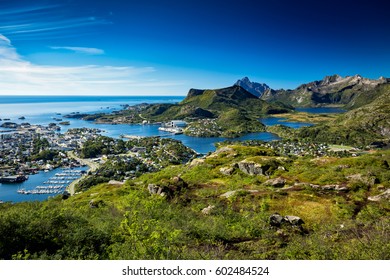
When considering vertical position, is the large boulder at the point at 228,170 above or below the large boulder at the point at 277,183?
below

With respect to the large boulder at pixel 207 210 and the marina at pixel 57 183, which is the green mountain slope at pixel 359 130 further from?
the large boulder at pixel 207 210

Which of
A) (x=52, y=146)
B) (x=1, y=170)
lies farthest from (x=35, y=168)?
(x=52, y=146)

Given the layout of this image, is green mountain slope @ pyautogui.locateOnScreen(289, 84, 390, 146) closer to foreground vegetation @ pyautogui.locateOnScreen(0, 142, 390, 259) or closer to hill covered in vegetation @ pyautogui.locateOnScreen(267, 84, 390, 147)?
hill covered in vegetation @ pyautogui.locateOnScreen(267, 84, 390, 147)

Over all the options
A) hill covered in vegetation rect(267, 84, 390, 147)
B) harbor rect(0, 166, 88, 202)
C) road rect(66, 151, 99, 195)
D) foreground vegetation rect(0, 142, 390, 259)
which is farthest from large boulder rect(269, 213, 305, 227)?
hill covered in vegetation rect(267, 84, 390, 147)

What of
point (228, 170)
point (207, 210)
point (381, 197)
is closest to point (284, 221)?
point (207, 210)

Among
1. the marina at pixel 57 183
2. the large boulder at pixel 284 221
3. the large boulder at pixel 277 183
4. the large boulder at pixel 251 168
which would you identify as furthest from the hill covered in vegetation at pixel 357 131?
the large boulder at pixel 284 221

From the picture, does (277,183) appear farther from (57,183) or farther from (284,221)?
(57,183)

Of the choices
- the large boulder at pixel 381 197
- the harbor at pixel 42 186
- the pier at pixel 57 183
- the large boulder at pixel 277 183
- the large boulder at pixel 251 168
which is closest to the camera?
the large boulder at pixel 381 197

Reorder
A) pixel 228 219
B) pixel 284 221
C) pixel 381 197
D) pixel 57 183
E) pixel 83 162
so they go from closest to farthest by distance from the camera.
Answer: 1. pixel 284 221
2. pixel 228 219
3. pixel 381 197
4. pixel 57 183
5. pixel 83 162
